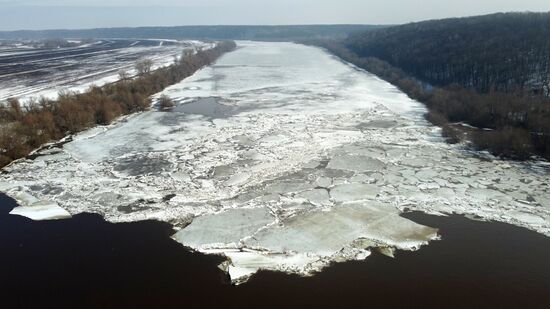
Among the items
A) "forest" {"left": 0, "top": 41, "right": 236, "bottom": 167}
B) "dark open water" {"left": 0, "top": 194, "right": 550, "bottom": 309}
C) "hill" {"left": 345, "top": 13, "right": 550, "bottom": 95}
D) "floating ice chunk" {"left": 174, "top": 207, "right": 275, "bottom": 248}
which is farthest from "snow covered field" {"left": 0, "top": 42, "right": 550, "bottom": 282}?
"hill" {"left": 345, "top": 13, "right": 550, "bottom": 95}

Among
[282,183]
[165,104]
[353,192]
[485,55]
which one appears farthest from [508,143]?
[485,55]

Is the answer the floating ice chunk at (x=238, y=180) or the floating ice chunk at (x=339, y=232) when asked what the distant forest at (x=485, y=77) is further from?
the floating ice chunk at (x=238, y=180)

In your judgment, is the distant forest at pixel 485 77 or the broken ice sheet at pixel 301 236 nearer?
the broken ice sheet at pixel 301 236

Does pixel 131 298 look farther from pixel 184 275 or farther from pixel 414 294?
pixel 414 294

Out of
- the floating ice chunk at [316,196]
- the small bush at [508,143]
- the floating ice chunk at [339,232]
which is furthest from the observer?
the small bush at [508,143]

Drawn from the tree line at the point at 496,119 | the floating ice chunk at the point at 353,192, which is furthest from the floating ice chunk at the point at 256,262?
the tree line at the point at 496,119
